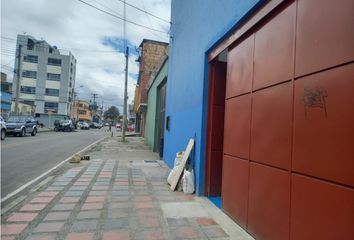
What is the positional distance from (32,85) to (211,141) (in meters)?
77.9

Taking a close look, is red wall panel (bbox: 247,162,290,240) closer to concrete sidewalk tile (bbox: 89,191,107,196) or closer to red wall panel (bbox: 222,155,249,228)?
red wall panel (bbox: 222,155,249,228)

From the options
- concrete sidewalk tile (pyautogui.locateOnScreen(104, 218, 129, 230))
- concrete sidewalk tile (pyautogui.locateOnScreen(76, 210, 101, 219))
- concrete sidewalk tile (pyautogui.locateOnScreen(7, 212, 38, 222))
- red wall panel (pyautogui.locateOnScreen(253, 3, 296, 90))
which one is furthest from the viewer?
concrete sidewalk tile (pyautogui.locateOnScreen(76, 210, 101, 219))

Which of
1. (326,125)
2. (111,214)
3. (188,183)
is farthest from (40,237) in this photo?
(326,125)

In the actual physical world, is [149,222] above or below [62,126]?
below

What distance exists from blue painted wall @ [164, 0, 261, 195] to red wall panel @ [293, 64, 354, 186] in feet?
6.47

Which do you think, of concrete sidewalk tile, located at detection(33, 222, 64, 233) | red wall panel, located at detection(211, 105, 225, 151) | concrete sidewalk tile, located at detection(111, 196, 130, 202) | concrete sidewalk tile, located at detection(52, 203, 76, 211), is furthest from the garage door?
concrete sidewalk tile, located at detection(52, 203, 76, 211)

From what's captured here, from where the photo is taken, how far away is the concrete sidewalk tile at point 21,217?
5.04m

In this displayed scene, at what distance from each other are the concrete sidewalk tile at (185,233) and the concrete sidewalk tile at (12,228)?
2.18 meters

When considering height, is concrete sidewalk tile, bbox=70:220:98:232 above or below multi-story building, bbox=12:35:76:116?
Result: below

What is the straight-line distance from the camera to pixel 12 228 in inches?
184

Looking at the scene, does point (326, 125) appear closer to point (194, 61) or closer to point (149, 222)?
point (149, 222)

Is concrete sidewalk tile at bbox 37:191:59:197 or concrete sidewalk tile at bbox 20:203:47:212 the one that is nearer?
concrete sidewalk tile at bbox 20:203:47:212

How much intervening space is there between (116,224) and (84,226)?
1.55 ft

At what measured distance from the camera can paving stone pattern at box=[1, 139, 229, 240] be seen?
14.9ft
